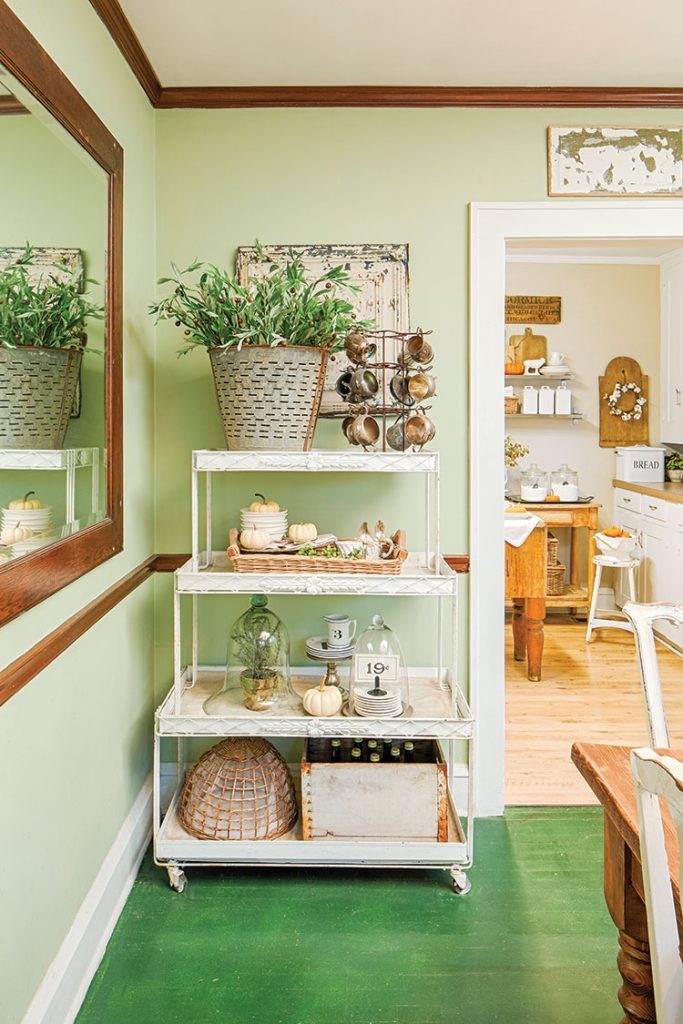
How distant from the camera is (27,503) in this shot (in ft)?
4.68

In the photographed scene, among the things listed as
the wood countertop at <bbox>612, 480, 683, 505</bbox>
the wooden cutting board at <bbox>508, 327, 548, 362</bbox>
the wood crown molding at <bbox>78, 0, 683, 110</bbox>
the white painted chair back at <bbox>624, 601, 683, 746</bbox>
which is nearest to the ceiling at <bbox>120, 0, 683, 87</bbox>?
the wood crown molding at <bbox>78, 0, 683, 110</bbox>

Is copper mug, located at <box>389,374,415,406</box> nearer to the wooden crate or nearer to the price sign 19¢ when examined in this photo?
the price sign 19¢

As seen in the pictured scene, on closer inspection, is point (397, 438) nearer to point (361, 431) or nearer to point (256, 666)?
point (361, 431)

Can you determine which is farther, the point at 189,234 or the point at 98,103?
the point at 189,234

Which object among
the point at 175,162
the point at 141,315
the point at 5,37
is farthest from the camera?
the point at 175,162

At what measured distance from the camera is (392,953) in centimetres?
198

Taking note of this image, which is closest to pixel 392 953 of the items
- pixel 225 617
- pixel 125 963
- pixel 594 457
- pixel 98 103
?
pixel 125 963

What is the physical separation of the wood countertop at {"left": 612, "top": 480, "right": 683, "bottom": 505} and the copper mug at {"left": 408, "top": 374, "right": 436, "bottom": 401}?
9.34 feet

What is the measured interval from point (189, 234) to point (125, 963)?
2.19m

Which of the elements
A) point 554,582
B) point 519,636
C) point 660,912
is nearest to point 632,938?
point 660,912

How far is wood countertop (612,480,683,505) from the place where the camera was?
467 cm

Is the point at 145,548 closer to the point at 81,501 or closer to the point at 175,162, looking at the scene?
the point at 81,501

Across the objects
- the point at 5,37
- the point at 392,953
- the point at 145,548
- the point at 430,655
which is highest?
the point at 5,37

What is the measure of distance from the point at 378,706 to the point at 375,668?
0.38 feet
